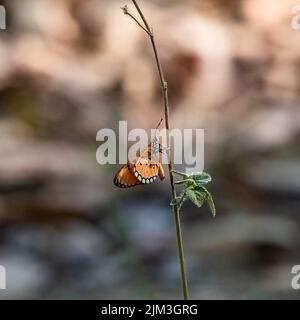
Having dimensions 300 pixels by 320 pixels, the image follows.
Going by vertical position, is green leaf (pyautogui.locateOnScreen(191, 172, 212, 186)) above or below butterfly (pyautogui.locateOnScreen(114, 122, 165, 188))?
below

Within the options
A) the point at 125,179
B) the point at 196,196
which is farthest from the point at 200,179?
the point at 125,179

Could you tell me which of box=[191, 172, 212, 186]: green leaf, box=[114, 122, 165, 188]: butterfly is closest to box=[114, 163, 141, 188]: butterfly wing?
box=[114, 122, 165, 188]: butterfly

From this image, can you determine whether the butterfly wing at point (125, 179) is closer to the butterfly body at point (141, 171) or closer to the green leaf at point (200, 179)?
the butterfly body at point (141, 171)

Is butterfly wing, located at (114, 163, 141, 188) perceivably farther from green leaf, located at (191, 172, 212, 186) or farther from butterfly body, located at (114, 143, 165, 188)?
green leaf, located at (191, 172, 212, 186)

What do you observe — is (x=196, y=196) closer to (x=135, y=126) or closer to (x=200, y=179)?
(x=200, y=179)

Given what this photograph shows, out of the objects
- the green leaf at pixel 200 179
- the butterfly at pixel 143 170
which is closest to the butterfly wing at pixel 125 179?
the butterfly at pixel 143 170

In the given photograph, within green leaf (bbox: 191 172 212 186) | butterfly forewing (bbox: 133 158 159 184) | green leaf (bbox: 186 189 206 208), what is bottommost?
green leaf (bbox: 186 189 206 208)
